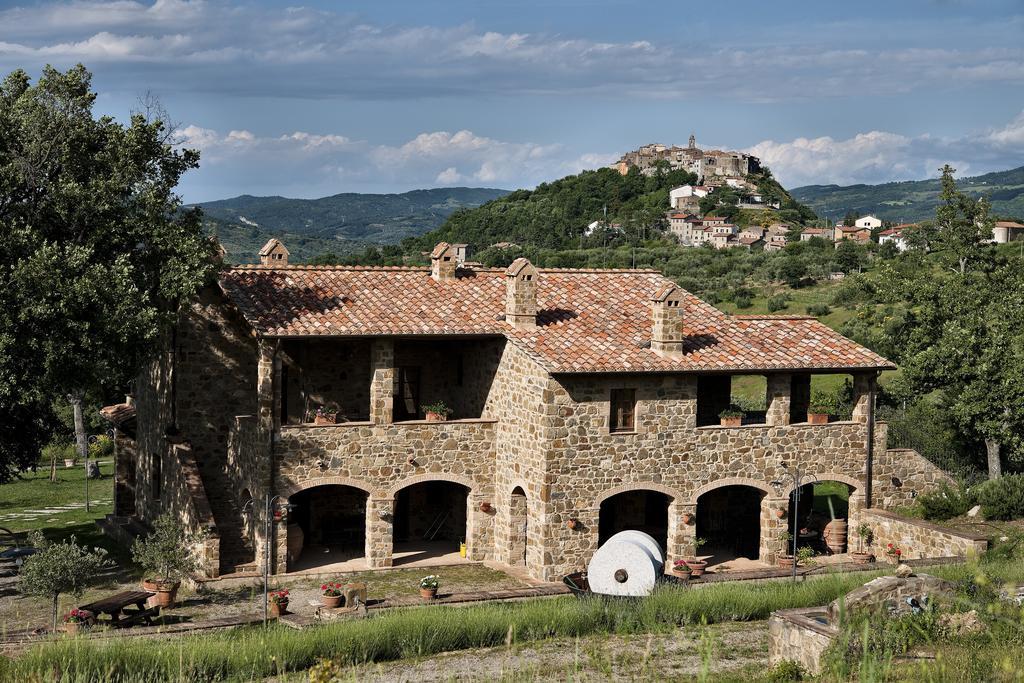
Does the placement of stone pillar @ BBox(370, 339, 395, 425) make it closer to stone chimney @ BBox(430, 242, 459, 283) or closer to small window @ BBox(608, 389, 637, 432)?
stone chimney @ BBox(430, 242, 459, 283)

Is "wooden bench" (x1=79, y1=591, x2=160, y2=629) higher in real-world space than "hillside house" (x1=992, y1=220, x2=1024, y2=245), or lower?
lower

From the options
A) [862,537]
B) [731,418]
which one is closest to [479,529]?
[731,418]

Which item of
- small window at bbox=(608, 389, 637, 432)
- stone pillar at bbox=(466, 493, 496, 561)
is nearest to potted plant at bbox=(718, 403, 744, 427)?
small window at bbox=(608, 389, 637, 432)

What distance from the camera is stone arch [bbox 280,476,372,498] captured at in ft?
80.4

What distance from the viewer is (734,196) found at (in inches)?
6516

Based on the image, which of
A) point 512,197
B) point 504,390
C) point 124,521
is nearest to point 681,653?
point 504,390

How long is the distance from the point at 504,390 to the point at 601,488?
3.40 m

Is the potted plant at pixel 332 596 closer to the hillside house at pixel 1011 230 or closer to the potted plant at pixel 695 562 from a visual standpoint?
Result: the potted plant at pixel 695 562

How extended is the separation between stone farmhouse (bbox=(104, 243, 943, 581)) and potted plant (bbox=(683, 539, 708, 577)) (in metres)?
0.19

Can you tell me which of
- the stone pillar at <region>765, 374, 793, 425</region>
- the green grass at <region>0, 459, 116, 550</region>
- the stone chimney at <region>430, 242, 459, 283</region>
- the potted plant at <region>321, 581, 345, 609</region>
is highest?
the stone chimney at <region>430, 242, 459, 283</region>

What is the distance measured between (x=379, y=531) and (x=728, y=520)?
9.41 m

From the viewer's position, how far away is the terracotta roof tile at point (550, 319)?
24500mm

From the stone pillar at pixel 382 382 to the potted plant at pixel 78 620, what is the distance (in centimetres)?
784

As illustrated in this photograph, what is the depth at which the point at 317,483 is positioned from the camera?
80.8 feet
